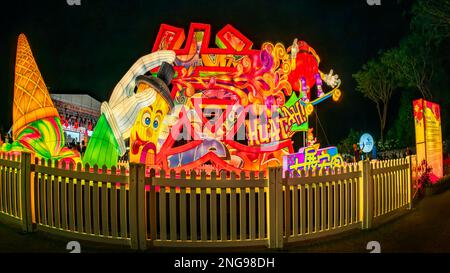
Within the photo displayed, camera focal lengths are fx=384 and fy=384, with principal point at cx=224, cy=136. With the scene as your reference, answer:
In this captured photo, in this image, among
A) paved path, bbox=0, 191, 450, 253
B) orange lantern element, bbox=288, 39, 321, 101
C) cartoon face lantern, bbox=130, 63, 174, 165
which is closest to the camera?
paved path, bbox=0, 191, 450, 253

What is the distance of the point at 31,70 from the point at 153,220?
6.02 meters

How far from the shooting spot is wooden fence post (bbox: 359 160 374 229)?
629 centimetres

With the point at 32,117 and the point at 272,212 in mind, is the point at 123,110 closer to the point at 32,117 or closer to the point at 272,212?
the point at 32,117

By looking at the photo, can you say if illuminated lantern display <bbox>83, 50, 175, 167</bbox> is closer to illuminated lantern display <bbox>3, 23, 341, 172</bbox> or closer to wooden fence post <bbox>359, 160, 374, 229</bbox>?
illuminated lantern display <bbox>3, 23, 341, 172</bbox>

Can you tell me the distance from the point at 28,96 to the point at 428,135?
34.1 ft

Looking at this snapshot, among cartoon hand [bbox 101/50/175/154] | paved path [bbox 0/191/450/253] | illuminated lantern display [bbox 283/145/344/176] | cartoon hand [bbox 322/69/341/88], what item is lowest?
paved path [bbox 0/191/450/253]

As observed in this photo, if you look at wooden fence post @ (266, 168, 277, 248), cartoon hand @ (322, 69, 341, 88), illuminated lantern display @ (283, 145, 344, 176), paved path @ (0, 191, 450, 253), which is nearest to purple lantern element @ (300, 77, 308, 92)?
cartoon hand @ (322, 69, 341, 88)

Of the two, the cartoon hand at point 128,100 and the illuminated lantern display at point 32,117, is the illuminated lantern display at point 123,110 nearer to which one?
the cartoon hand at point 128,100

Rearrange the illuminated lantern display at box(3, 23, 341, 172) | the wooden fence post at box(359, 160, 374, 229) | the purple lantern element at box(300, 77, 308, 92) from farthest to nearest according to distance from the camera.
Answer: the purple lantern element at box(300, 77, 308, 92) → the illuminated lantern display at box(3, 23, 341, 172) → the wooden fence post at box(359, 160, 374, 229)

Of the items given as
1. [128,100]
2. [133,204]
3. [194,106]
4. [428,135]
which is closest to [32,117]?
[128,100]

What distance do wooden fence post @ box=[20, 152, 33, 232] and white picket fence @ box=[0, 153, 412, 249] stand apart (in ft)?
0.05

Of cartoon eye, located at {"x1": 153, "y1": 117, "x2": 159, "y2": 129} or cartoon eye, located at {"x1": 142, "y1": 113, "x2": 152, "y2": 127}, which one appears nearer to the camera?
cartoon eye, located at {"x1": 142, "y1": 113, "x2": 152, "y2": 127}

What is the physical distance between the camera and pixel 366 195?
6328 millimetres

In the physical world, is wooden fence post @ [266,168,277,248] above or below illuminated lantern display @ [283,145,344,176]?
below
